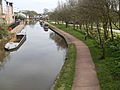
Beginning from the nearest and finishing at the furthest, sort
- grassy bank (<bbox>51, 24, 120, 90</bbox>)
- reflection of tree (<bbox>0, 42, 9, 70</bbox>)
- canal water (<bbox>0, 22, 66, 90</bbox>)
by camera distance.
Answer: grassy bank (<bbox>51, 24, 120, 90</bbox>), canal water (<bbox>0, 22, 66, 90</bbox>), reflection of tree (<bbox>0, 42, 9, 70</bbox>)

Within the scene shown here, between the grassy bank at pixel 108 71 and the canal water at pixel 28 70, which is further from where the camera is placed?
the canal water at pixel 28 70

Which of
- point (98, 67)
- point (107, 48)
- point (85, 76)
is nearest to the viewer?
point (85, 76)

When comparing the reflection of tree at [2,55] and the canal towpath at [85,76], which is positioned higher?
the canal towpath at [85,76]

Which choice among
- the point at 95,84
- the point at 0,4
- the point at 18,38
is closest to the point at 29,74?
the point at 95,84

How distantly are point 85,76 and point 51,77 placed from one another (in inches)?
197

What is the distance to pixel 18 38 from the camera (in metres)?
50.6

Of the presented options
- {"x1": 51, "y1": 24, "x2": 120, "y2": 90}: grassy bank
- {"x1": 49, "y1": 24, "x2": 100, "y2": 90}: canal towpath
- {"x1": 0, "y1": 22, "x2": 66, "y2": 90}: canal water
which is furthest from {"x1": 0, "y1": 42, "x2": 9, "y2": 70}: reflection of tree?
{"x1": 51, "y1": 24, "x2": 120, "y2": 90}: grassy bank

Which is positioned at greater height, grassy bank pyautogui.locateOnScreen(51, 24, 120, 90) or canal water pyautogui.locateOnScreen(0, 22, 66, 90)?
grassy bank pyautogui.locateOnScreen(51, 24, 120, 90)

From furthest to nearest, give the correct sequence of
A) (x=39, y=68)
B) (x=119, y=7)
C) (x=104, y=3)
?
(x=39, y=68) < (x=104, y=3) < (x=119, y=7)

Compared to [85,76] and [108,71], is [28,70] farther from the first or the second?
[108,71]

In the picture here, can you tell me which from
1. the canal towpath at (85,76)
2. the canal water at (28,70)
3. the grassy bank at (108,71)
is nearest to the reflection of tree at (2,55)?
the canal water at (28,70)

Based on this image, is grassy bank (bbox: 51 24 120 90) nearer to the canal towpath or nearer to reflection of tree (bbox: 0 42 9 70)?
the canal towpath

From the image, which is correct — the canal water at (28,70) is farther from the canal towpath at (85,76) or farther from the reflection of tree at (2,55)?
the canal towpath at (85,76)

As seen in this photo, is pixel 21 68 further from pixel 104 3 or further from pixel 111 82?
pixel 111 82
